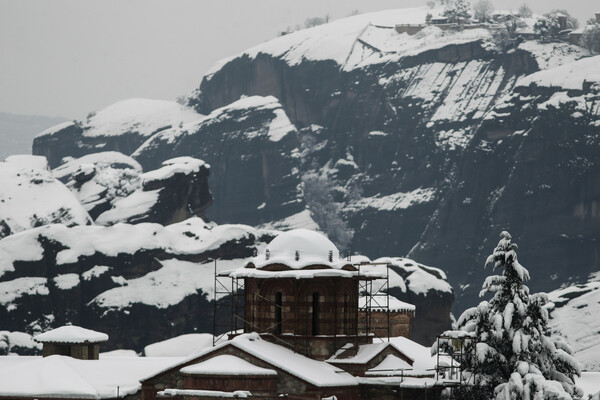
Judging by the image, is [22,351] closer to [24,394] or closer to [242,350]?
[24,394]

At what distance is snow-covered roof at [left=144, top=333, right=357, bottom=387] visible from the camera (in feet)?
221

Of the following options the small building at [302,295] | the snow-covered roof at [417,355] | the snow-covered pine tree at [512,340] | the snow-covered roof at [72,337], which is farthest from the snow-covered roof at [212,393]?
the snow-covered roof at [72,337]

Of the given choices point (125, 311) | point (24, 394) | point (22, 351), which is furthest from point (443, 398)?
point (125, 311)

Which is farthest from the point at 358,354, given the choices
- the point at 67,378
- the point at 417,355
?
the point at 67,378

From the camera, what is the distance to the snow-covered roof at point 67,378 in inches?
3056

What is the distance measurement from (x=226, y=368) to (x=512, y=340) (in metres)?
14.8

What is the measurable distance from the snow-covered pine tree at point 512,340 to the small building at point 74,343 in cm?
3478

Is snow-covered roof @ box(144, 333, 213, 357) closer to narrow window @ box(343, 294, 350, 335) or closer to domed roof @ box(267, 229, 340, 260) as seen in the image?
narrow window @ box(343, 294, 350, 335)

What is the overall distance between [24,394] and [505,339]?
30143mm

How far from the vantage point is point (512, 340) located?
63500 mm

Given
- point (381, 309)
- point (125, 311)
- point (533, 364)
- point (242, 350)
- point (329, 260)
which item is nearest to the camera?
point (533, 364)

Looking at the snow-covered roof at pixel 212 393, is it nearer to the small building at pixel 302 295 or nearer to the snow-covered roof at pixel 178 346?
the small building at pixel 302 295

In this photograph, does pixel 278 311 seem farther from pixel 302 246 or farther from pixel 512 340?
pixel 512 340

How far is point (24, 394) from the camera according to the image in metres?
77.2
